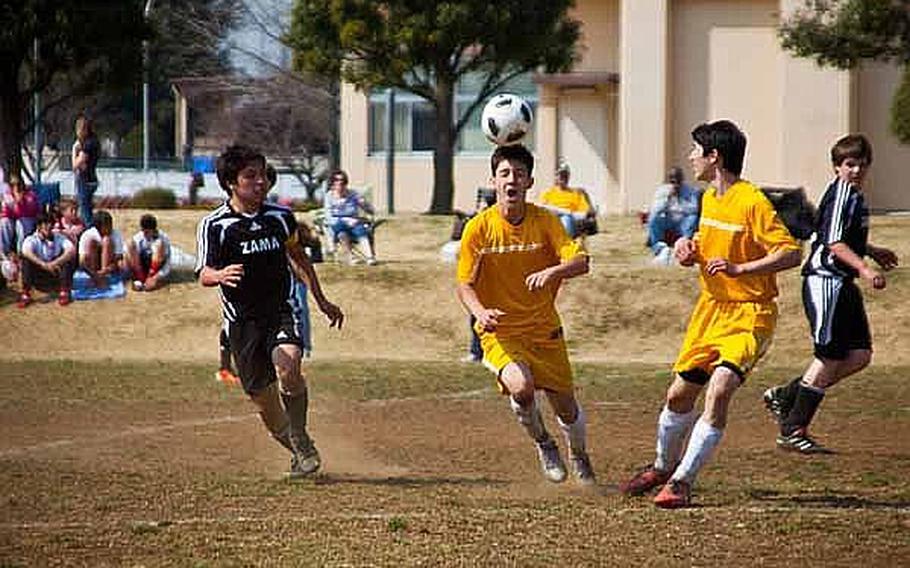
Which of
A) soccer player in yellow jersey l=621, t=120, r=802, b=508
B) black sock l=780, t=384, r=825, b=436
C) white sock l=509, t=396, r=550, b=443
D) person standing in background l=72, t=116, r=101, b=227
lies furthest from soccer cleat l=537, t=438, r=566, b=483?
person standing in background l=72, t=116, r=101, b=227

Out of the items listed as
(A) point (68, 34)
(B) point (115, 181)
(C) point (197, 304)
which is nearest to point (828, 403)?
(C) point (197, 304)

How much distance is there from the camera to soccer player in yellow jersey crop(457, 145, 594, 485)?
31.0 feet

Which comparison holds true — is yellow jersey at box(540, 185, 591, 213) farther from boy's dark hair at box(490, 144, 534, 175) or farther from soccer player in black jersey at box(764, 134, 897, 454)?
boy's dark hair at box(490, 144, 534, 175)

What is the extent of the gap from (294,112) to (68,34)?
27.7 m

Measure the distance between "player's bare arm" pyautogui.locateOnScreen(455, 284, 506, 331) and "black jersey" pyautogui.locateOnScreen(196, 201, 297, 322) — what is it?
56.8 inches

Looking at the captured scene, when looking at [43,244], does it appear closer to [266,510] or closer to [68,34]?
[68,34]

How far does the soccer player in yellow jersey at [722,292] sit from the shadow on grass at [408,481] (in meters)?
1.36

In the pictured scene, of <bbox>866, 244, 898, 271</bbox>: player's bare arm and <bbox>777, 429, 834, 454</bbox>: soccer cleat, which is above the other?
<bbox>866, 244, 898, 271</bbox>: player's bare arm

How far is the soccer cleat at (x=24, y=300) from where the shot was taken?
23906 mm

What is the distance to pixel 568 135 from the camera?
40312 mm

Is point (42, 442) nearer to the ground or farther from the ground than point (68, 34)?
nearer to the ground

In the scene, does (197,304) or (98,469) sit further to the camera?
(197,304)

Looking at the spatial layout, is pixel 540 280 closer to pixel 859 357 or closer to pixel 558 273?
pixel 558 273

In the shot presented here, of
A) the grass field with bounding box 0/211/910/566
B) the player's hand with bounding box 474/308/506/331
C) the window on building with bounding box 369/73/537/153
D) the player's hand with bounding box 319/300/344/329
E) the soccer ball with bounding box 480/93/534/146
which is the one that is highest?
the window on building with bounding box 369/73/537/153
